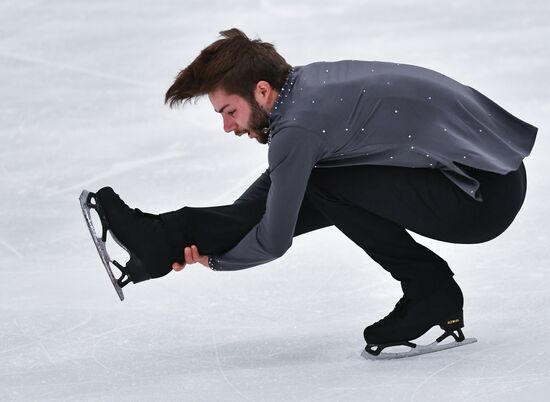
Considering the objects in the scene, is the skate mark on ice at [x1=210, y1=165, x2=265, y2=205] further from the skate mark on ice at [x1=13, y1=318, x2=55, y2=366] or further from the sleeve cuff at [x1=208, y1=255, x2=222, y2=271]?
the sleeve cuff at [x1=208, y1=255, x2=222, y2=271]

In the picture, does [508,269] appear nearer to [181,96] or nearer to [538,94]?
[181,96]

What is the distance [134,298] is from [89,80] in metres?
2.28

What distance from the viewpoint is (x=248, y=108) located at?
7.63 feet

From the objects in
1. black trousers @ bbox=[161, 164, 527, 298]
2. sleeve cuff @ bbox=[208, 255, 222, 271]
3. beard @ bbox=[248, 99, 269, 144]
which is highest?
beard @ bbox=[248, 99, 269, 144]

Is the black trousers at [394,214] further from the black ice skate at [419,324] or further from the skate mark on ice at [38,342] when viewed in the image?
the skate mark on ice at [38,342]

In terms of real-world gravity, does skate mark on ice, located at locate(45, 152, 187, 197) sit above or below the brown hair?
below

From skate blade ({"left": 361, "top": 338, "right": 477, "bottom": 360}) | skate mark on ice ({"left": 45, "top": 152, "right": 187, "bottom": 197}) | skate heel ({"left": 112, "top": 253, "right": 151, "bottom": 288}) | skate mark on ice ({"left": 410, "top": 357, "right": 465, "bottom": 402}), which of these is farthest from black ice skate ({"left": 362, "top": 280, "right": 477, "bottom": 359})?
skate mark on ice ({"left": 45, "top": 152, "right": 187, "bottom": 197})

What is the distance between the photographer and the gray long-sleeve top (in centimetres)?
226

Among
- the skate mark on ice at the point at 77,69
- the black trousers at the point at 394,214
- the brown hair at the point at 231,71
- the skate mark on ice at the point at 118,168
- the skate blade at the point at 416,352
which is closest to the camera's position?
the brown hair at the point at 231,71

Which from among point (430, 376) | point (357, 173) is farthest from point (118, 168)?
point (430, 376)

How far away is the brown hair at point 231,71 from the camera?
229 centimetres

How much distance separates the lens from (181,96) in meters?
2.33

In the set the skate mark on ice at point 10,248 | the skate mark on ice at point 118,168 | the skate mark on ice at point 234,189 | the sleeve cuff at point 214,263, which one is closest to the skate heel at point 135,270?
the sleeve cuff at point 214,263

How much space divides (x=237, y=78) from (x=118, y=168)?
196 cm
